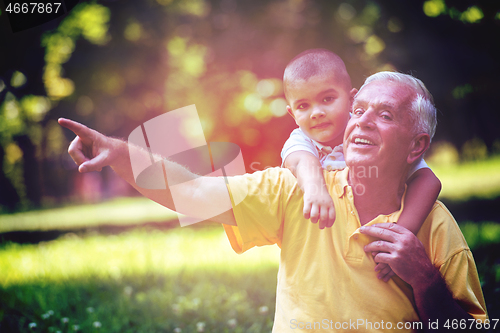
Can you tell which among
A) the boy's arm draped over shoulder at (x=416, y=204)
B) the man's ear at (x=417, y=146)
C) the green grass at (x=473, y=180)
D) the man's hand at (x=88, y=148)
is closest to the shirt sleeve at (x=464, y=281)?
the boy's arm draped over shoulder at (x=416, y=204)

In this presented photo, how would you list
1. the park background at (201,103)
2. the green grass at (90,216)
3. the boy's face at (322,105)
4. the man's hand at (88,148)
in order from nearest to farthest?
the man's hand at (88,148)
the boy's face at (322,105)
the park background at (201,103)
the green grass at (90,216)

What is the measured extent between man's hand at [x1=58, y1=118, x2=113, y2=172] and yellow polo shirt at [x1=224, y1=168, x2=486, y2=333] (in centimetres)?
52

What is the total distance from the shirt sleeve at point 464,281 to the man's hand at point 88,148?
136 centimetres

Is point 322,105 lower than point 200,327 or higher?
higher

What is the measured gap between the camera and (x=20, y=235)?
A: 6.59 metres

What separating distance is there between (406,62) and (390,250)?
3128 millimetres

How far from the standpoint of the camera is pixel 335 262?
1510 millimetres

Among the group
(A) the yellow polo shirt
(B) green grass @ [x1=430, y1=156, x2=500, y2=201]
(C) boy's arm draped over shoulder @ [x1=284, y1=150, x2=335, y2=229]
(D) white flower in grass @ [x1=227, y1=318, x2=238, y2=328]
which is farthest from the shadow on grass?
(B) green grass @ [x1=430, y1=156, x2=500, y2=201]

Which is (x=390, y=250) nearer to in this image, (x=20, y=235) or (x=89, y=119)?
(x=89, y=119)

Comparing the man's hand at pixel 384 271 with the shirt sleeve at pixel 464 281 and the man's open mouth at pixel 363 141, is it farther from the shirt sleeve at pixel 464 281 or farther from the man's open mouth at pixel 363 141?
the man's open mouth at pixel 363 141

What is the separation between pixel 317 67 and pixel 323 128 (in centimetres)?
27

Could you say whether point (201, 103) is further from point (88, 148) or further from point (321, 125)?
point (88, 148)

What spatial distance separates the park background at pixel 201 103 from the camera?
317cm

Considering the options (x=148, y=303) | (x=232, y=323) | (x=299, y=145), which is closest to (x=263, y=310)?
(x=232, y=323)
